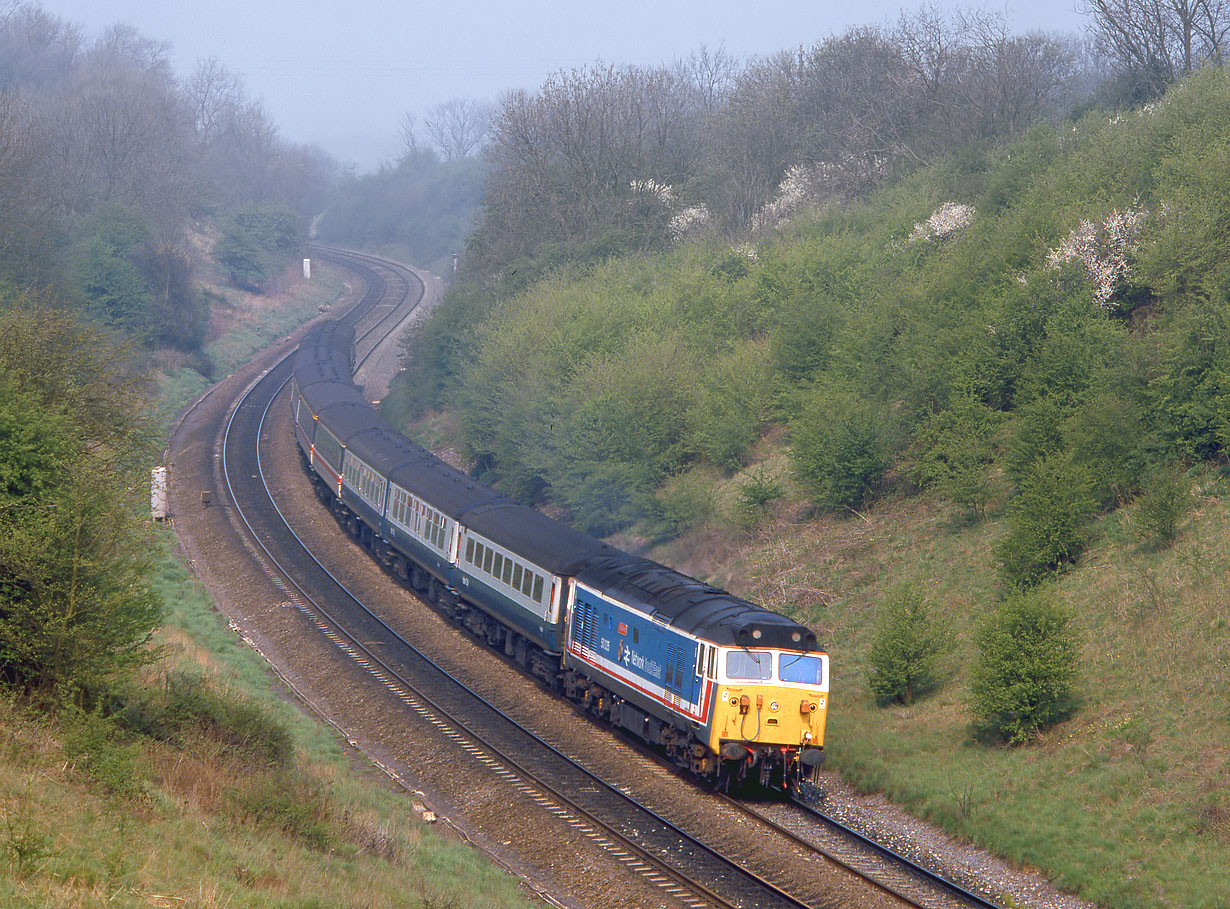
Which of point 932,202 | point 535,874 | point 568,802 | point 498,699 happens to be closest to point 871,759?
point 568,802

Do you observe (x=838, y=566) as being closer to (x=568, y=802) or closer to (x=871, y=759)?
(x=871, y=759)

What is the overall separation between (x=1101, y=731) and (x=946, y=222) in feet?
88.9

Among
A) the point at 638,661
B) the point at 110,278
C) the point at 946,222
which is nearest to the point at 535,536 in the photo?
the point at 638,661

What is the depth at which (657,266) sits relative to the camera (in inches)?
2018

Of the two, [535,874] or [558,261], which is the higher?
[558,261]

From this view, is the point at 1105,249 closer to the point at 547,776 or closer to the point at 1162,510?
the point at 1162,510

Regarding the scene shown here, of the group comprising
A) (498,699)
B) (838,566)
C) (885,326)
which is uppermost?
(885,326)

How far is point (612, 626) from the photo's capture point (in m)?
20.5

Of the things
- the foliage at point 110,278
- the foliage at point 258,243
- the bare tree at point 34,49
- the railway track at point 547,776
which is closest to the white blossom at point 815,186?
the railway track at point 547,776

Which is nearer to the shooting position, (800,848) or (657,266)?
(800,848)

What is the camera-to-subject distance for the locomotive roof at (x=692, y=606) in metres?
17.8

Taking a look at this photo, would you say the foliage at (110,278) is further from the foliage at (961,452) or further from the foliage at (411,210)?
the foliage at (411,210)

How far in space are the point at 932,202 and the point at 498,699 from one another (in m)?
30.4

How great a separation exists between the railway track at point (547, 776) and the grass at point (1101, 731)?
6.84ft
